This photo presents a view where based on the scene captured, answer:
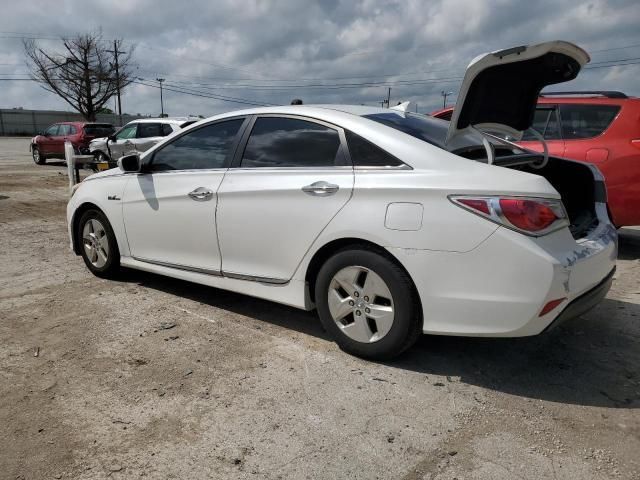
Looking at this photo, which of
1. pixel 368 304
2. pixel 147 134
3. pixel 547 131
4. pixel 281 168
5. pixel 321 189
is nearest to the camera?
pixel 368 304

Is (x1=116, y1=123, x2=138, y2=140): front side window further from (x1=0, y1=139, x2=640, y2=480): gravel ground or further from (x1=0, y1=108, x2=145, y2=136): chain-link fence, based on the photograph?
(x1=0, y1=108, x2=145, y2=136): chain-link fence

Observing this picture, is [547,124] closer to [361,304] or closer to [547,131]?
[547,131]

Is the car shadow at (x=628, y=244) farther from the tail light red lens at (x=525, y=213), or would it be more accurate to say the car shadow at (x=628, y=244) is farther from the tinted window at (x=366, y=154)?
the tinted window at (x=366, y=154)

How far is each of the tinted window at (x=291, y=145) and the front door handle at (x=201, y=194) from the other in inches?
13.6

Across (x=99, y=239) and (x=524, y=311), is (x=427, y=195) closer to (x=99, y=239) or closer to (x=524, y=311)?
(x=524, y=311)

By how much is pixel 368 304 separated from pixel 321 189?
763mm

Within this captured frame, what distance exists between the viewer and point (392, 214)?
291 centimetres

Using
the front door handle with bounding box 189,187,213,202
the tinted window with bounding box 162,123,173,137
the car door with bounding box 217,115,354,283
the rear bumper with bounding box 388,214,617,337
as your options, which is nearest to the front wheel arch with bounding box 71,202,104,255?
the front door handle with bounding box 189,187,213,202

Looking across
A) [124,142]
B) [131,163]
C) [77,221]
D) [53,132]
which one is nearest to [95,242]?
[77,221]

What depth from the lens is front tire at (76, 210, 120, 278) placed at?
4.71 m

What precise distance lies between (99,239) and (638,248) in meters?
6.06

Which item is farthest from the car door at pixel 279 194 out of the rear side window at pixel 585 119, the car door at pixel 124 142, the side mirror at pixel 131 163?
the car door at pixel 124 142

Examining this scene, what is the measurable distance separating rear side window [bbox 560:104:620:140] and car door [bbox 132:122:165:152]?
12.6 m

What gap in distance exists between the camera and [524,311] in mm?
2627
